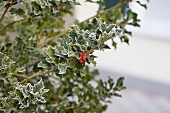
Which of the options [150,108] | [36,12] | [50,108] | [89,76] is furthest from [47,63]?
→ [150,108]

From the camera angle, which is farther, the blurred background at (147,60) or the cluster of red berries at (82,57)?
the blurred background at (147,60)

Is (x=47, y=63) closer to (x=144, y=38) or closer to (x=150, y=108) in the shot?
(x=150, y=108)

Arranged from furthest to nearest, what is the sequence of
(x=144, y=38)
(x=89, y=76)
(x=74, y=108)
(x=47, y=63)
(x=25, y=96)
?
(x=144, y=38) → (x=89, y=76) → (x=74, y=108) → (x=47, y=63) → (x=25, y=96)

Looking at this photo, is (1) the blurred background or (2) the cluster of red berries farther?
(1) the blurred background

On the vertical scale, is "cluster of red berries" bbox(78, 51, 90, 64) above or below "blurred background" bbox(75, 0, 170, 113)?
above

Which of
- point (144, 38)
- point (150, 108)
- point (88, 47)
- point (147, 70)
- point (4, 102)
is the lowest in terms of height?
point (150, 108)

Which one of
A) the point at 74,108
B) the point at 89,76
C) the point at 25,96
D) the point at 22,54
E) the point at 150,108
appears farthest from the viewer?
the point at 150,108

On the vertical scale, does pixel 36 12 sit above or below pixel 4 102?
above

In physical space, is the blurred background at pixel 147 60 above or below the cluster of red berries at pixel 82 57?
below
